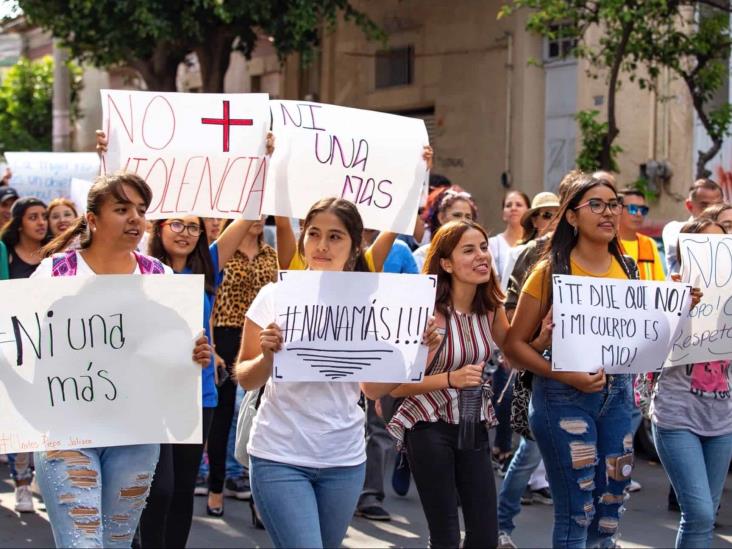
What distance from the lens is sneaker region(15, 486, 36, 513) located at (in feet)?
26.0

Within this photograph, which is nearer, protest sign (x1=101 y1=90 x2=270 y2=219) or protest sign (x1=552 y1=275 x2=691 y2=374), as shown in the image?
protest sign (x1=552 y1=275 x2=691 y2=374)

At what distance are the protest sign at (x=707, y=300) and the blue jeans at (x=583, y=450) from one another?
1.46 ft

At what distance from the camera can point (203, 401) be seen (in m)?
6.19

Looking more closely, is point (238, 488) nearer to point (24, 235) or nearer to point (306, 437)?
point (24, 235)

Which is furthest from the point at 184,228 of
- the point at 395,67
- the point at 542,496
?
the point at 395,67

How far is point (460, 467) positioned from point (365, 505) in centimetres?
267

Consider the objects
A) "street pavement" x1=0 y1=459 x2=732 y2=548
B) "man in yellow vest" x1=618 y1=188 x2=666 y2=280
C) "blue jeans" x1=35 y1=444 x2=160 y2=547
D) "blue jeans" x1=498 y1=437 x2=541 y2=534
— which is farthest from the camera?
"man in yellow vest" x1=618 y1=188 x2=666 y2=280

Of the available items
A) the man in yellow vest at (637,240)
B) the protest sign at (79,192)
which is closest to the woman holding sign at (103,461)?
the man in yellow vest at (637,240)

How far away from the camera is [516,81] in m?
18.1

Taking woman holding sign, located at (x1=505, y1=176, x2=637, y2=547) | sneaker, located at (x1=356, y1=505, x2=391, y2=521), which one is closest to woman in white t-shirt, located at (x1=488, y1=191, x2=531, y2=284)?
sneaker, located at (x1=356, y1=505, x2=391, y2=521)

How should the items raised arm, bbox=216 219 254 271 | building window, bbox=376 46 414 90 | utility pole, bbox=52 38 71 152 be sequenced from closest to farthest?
1. raised arm, bbox=216 219 254 271
2. building window, bbox=376 46 414 90
3. utility pole, bbox=52 38 71 152

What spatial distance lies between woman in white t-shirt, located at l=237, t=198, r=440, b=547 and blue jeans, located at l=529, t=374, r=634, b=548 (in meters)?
0.93

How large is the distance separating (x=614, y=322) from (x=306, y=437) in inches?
59.2

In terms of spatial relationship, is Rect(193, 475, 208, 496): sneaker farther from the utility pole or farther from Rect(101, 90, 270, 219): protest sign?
the utility pole
